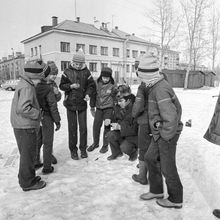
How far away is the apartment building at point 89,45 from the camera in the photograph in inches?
1314

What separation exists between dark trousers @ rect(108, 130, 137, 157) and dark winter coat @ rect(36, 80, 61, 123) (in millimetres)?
1123

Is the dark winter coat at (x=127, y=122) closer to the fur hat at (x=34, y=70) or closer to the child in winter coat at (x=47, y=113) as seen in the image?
the child in winter coat at (x=47, y=113)

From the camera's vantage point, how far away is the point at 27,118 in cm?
305

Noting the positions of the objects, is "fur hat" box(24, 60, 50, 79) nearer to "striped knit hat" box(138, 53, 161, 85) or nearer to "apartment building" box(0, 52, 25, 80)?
"striped knit hat" box(138, 53, 161, 85)

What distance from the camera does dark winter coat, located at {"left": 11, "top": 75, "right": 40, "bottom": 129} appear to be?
2959mm

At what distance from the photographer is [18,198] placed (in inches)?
118

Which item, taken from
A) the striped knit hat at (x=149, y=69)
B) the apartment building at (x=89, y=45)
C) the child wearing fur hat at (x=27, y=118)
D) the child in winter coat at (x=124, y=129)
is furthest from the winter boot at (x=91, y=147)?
the apartment building at (x=89, y=45)

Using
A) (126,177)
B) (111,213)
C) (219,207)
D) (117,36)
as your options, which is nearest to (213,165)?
(219,207)

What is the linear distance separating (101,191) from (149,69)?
5.75ft

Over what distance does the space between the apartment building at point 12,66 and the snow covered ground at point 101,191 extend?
6665 centimetres

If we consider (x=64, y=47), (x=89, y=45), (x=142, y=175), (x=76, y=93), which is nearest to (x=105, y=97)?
(x=76, y=93)

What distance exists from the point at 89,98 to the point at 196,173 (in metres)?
2.29

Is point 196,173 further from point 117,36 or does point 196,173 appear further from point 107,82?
point 117,36

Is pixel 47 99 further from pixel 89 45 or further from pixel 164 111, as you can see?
pixel 89 45
